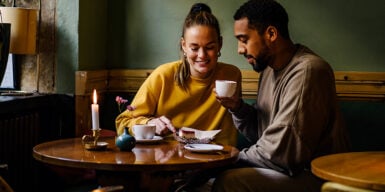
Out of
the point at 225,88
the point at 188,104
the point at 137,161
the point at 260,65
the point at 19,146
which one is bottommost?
the point at 19,146

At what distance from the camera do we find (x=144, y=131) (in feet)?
10.1

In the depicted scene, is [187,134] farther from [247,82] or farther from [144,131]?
[247,82]

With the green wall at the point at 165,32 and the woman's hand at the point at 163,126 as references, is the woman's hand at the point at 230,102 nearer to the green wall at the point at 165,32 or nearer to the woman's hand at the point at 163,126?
the woman's hand at the point at 163,126

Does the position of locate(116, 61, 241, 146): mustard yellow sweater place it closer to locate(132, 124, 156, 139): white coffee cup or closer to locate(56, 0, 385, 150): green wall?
locate(132, 124, 156, 139): white coffee cup

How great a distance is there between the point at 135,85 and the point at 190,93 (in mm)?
856

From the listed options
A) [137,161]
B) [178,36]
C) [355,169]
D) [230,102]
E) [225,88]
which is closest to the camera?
[355,169]

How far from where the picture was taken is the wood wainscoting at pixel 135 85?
3818 mm

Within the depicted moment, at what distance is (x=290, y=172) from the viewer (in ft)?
9.45

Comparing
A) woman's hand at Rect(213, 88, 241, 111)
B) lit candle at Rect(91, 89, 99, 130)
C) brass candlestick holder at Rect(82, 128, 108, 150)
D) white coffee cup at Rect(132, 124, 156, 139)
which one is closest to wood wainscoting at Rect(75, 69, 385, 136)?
woman's hand at Rect(213, 88, 241, 111)

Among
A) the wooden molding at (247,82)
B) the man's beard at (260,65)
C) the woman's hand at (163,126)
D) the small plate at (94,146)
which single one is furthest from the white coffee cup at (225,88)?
the wooden molding at (247,82)

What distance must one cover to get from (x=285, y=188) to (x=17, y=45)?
1857 millimetres

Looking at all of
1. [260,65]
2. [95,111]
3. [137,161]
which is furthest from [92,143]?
[260,65]

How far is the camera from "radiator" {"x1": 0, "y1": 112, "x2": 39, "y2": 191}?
351 centimetres

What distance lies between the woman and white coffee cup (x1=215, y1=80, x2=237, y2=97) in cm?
42
